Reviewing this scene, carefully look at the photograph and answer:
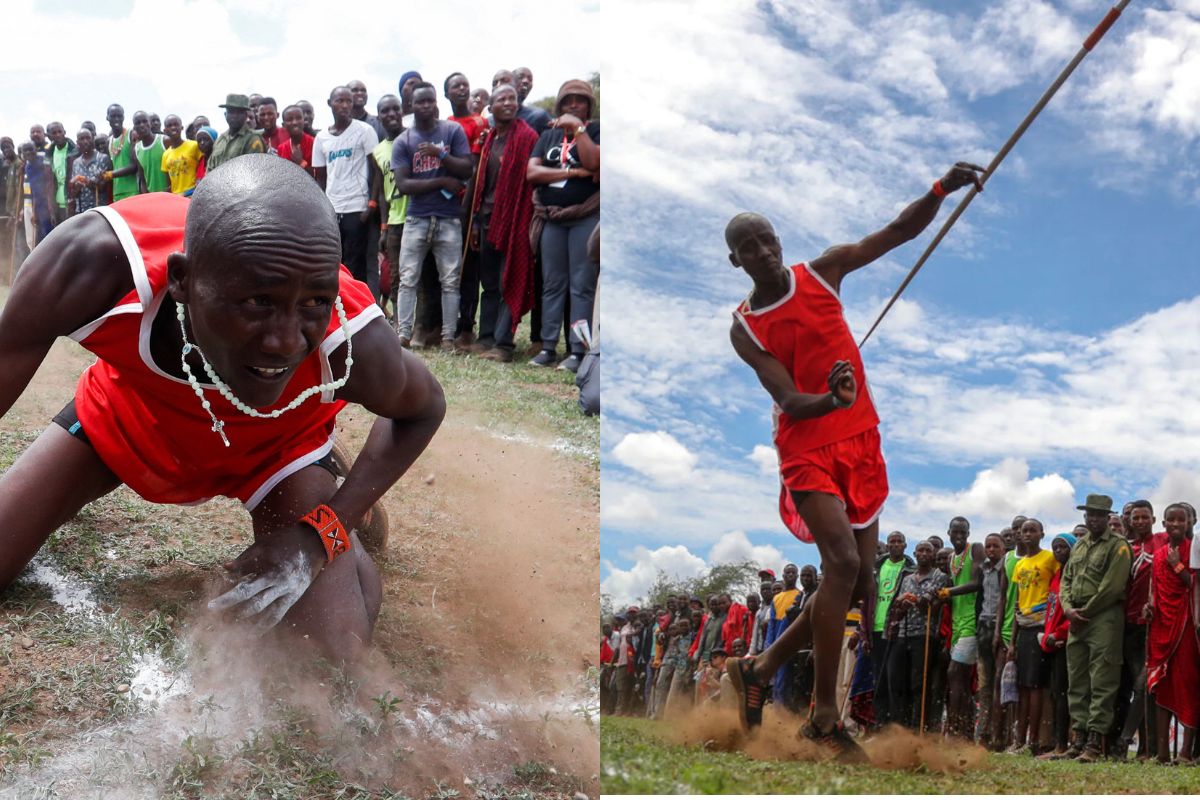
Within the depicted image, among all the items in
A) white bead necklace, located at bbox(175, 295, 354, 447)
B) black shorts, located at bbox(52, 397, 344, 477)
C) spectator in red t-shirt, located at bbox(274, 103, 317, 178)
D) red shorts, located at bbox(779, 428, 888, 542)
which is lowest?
red shorts, located at bbox(779, 428, 888, 542)

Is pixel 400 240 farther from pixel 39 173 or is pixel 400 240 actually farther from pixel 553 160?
pixel 39 173

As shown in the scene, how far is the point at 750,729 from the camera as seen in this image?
12.6 feet

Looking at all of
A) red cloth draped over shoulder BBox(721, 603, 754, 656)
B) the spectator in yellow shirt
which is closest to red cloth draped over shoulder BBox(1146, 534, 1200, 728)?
red cloth draped over shoulder BBox(721, 603, 754, 656)

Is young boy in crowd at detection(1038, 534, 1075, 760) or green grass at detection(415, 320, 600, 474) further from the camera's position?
green grass at detection(415, 320, 600, 474)

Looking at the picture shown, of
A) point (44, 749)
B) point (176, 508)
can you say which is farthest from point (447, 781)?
point (176, 508)

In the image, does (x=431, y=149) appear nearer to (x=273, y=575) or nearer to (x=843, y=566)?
(x=843, y=566)

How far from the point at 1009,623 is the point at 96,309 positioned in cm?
358

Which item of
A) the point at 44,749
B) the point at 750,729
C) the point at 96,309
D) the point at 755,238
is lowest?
the point at 750,729

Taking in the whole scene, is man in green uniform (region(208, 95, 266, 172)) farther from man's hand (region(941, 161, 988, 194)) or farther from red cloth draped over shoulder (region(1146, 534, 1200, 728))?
red cloth draped over shoulder (region(1146, 534, 1200, 728))

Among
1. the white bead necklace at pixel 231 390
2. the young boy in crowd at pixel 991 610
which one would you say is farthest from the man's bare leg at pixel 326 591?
the young boy in crowd at pixel 991 610

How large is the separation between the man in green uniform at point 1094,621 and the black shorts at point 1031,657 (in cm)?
11

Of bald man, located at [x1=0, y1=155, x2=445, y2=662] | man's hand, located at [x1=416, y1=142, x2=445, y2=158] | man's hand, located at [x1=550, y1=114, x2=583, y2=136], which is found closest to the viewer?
bald man, located at [x1=0, y1=155, x2=445, y2=662]

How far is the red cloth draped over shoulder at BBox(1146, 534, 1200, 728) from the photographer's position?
4211 mm

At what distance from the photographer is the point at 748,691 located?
152 inches
